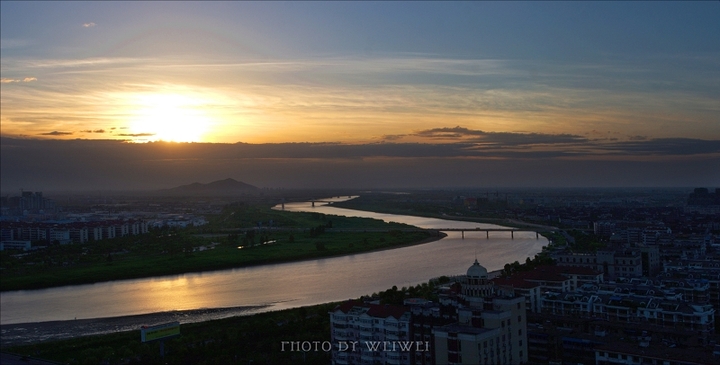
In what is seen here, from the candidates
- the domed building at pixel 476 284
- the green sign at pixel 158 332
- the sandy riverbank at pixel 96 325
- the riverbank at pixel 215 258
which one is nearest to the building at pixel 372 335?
the domed building at pixel 476 284

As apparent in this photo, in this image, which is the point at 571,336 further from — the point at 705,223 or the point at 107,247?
the point at 705,223

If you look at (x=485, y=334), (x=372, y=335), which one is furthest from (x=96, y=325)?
(x=485, y=334)

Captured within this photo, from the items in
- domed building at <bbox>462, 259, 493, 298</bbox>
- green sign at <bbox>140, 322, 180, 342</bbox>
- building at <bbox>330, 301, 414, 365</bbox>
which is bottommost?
green sign at <bbox>140, 322, 180, 342</bbox>

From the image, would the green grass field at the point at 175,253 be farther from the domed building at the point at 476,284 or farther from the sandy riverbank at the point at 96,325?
the domed building at the point at 476,284

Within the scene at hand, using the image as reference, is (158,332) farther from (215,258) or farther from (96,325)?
(215,258)

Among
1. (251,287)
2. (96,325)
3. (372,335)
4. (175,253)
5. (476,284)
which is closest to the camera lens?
(372,335)

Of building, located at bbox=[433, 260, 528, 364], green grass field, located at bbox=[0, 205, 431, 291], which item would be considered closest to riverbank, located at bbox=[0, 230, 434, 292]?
green grass field, located at bbox=[0, 205, 431, 291]

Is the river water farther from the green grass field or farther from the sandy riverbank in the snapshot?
the green grass field
